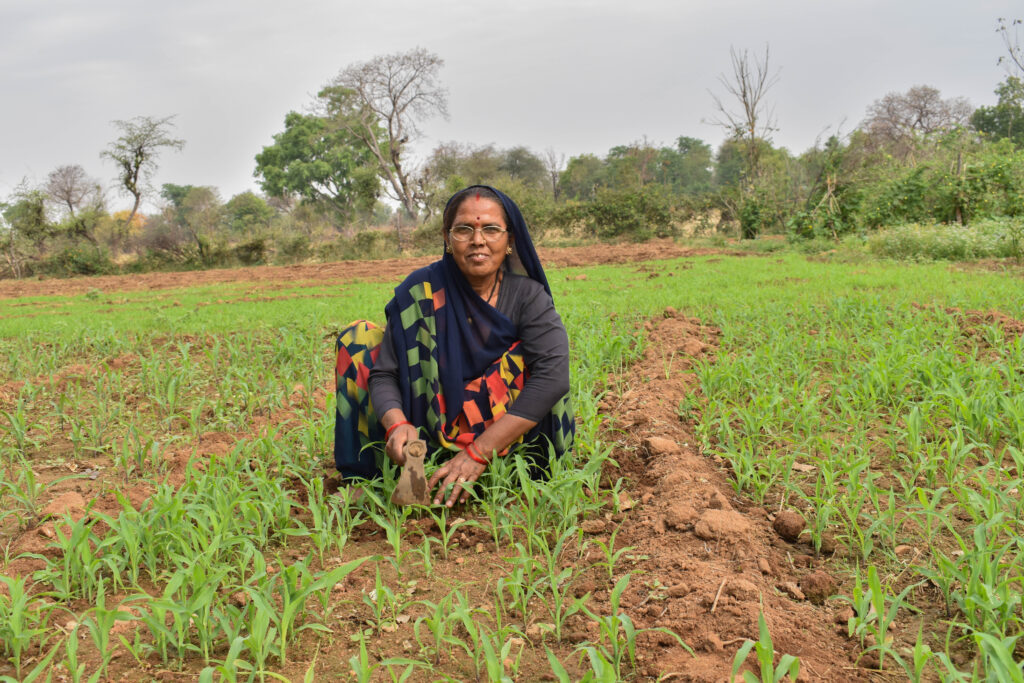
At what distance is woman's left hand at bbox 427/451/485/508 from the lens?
100 inches

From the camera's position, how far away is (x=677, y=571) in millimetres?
2178

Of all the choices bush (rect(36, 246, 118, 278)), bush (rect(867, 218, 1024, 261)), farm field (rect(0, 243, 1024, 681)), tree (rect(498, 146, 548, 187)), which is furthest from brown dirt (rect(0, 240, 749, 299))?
tree (rect(498, 146, 548, 187))

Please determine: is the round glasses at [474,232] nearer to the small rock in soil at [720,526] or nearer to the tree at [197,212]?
the small rock in soil at [720,526]

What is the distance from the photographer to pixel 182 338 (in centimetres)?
705

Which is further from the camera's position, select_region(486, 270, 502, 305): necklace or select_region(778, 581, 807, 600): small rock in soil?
select_region(486, 270, 502, 305): necklace

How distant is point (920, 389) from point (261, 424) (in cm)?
380

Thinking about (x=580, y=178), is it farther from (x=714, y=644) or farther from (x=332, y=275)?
(x=714, y=644)

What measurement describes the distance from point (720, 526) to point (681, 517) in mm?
159

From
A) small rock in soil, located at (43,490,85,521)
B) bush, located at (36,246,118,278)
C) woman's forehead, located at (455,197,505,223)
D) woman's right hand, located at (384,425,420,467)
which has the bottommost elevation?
small rock in soil, located at (43,490,85,521)

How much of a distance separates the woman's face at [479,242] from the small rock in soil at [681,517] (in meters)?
1.15

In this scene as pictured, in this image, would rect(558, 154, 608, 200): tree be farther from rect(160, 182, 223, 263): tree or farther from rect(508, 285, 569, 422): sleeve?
rect(508, 285, 569, 422): sleeve

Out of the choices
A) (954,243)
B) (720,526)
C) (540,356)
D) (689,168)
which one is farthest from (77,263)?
(689,168)

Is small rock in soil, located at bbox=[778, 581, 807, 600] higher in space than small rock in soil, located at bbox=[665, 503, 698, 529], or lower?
lower

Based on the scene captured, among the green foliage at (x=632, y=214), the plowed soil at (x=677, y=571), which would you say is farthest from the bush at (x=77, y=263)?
the plowed soil at (x=677, y=571)
